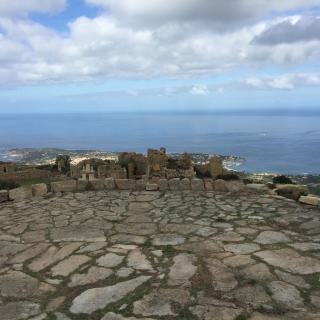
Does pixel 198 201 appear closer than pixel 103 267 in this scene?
No

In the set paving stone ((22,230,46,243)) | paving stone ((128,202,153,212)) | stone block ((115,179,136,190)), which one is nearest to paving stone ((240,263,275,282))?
paving stone ((22,230,46,243))

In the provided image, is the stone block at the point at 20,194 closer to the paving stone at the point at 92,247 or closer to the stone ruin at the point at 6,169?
the paving stone at the point at 92,247

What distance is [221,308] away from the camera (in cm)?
316

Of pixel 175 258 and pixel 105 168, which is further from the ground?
pixel 175 258

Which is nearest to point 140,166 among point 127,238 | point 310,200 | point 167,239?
point 310,200

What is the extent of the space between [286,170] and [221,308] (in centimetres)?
7706

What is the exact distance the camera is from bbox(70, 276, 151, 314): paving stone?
3.30m

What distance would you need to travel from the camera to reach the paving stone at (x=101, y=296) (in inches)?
130

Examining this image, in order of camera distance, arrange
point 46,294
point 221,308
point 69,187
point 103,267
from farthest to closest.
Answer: point 69,187 → point 103,267 → point 46,294 → point 221,308

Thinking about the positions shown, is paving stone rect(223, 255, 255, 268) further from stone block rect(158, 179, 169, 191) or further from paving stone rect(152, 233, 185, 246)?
stone block rect(158, 179, 169, 191)

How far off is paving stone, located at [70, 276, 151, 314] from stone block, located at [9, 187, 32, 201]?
4.87 metres

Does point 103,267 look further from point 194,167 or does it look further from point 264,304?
point 194,167

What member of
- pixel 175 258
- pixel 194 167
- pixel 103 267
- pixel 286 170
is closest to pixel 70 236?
pixel 103 267

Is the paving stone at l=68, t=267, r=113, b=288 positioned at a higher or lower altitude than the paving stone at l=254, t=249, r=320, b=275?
lower
